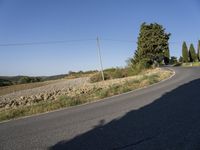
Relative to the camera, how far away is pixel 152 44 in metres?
53.2

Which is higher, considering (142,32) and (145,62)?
(142,32)

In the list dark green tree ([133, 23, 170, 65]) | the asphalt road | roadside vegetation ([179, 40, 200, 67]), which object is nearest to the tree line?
dark green tree ([133, 23, 170, 65])

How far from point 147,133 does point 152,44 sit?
4880 centimetres

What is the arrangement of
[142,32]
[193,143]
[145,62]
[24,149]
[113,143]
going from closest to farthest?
[193,143], [113,143], [24,149], [145,62], [142,32]

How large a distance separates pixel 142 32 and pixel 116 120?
50452 mm

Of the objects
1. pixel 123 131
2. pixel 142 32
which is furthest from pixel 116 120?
pixel 142 32

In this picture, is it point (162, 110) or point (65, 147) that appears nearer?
point (65, 147)

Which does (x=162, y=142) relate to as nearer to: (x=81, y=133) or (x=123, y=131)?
(x=123, y=131)

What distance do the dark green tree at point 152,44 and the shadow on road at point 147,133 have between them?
46004mm

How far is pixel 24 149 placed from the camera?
6.18m

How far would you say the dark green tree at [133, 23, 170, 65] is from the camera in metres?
53.2

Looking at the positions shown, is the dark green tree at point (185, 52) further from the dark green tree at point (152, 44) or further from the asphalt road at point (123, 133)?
the asphalt road at point (123, 133)

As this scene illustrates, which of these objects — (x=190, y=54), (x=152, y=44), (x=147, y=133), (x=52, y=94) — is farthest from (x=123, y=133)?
(x=190, y=54)

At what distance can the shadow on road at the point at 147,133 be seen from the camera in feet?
17.7
